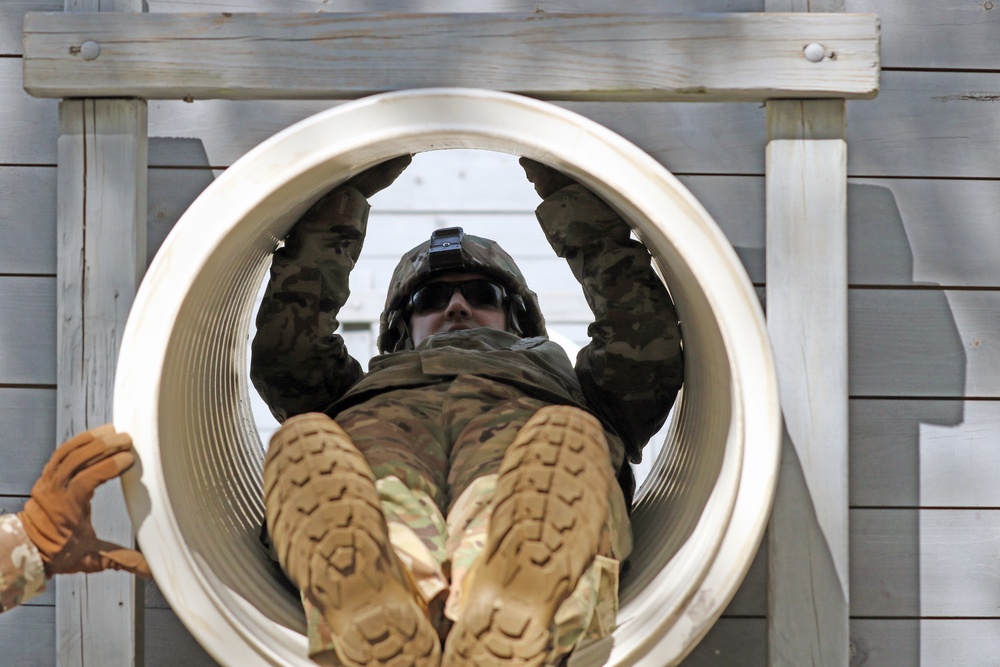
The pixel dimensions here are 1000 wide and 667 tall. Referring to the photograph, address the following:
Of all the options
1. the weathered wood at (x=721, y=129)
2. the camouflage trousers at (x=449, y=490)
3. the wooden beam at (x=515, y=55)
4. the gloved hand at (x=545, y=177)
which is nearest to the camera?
the camouflage trousers at (x=449, y=490)

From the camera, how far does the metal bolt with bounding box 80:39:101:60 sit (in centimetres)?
157

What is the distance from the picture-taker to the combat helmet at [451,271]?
8.11 ft

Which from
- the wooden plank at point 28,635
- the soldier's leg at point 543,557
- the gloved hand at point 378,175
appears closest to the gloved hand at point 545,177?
the gloved hand at point 378,175

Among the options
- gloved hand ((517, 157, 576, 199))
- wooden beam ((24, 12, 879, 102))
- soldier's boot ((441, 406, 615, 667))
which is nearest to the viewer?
soldier's boot ((441, 406, 615, 667))

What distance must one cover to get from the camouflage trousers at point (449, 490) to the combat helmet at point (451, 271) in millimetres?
496

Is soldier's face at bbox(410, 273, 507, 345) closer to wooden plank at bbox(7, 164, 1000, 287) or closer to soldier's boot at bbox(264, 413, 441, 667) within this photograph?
wooden plank at bbox(7, 164, 1000, 287)

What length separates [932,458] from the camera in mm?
1999

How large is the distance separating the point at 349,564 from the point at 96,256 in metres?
0.62

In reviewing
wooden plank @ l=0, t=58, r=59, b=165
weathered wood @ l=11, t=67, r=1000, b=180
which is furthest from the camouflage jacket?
wooden plank @ l=0, t=58, r=59, b=165

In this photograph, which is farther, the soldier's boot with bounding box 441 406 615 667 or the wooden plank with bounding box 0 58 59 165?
the wooden plank with bounding box 0 58 59 165

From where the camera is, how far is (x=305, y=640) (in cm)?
153

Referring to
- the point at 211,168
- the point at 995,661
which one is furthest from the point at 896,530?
the point at 211,168

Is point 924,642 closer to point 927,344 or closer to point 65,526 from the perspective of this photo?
point 927,344

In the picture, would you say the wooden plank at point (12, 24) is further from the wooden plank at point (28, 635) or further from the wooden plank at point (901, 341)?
the wooden plank at point (28, 635)
